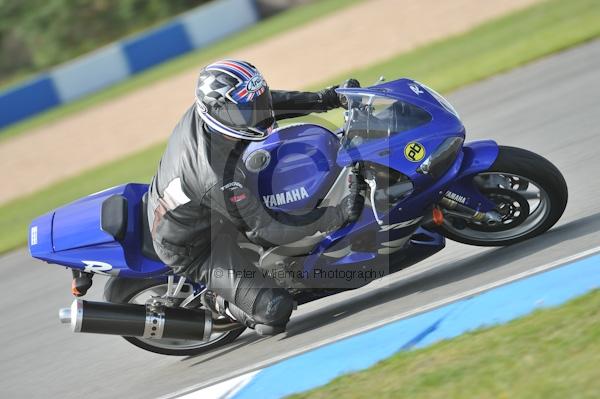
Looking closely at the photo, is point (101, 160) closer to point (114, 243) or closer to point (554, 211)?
point (114, 243)

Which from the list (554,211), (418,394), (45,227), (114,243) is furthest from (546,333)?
→ (45,227)

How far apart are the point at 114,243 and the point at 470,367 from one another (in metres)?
2.47

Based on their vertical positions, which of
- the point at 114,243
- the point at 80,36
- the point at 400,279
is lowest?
the point at 400,279

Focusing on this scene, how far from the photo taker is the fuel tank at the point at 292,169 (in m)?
5.21

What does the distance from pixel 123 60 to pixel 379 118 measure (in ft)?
68.4

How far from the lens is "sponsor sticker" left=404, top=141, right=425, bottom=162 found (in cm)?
502

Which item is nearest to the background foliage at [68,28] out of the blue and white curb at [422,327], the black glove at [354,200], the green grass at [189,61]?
the green grass at [189,61]

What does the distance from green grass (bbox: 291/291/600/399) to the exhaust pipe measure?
1.27 metres

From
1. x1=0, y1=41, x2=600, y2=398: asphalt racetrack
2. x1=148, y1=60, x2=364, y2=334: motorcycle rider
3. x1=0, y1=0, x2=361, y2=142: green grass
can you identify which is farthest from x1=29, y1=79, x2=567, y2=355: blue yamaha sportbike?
x1=0, y1=0, x2=361, y2=142: green grass

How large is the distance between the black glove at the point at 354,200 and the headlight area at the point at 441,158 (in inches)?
14.2

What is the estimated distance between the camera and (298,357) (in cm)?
515

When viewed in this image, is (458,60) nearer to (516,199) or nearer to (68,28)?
(516,199)

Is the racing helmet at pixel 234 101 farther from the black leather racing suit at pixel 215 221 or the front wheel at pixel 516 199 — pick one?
the front wheel at pixel 516 199

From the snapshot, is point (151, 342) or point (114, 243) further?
point (151, 342)
